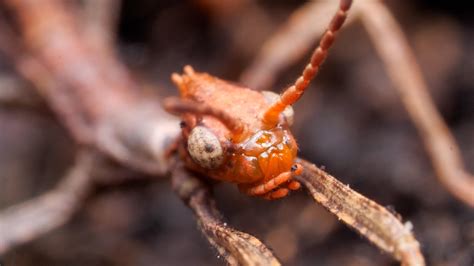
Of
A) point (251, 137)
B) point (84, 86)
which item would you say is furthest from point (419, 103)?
point (84, 86)

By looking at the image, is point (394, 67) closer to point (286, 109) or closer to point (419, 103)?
point (419, 103)

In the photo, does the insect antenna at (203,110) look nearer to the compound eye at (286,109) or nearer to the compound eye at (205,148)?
the compound eye at (205,148)

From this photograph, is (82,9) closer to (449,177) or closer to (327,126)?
(327,126)

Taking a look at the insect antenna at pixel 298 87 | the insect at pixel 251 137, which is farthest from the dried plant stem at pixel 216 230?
the insect antenna at pixel 298 87

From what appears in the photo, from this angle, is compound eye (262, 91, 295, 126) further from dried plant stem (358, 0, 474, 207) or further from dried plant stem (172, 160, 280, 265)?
dried plant stem (358, 0, 474, 207)

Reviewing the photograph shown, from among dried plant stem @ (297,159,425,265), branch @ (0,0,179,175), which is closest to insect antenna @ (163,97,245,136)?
dried plant stem @ (297,159,425,265)

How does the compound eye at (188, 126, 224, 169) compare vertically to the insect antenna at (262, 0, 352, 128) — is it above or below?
above
